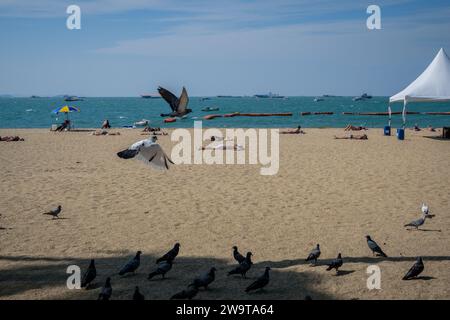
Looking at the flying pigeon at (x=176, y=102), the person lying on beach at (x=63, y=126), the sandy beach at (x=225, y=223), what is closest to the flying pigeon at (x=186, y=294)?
the sandy beach at (x=225, y=223)

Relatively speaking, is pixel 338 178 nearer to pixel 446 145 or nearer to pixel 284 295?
pixel 284 295

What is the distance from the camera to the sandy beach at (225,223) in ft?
22.7

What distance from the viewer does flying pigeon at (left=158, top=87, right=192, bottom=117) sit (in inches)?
266

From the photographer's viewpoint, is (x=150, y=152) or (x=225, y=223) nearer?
(x=150, y=152)

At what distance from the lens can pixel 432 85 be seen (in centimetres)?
2723

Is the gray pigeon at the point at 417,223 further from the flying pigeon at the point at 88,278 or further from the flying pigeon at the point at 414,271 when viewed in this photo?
the flying pigeon at the point at 88,278

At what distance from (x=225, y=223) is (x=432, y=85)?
21.9 metres

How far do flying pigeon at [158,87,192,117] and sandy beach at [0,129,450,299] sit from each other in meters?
2.61

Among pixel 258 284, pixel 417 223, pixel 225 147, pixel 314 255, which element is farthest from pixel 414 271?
pixel 225 147

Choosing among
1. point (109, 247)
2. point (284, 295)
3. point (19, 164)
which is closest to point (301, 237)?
point (284, 295)

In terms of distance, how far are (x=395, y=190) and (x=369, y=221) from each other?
11.9ft

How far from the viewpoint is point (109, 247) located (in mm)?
8797

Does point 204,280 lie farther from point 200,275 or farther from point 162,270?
point 162,270

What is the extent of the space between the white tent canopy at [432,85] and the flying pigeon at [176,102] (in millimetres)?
22325
